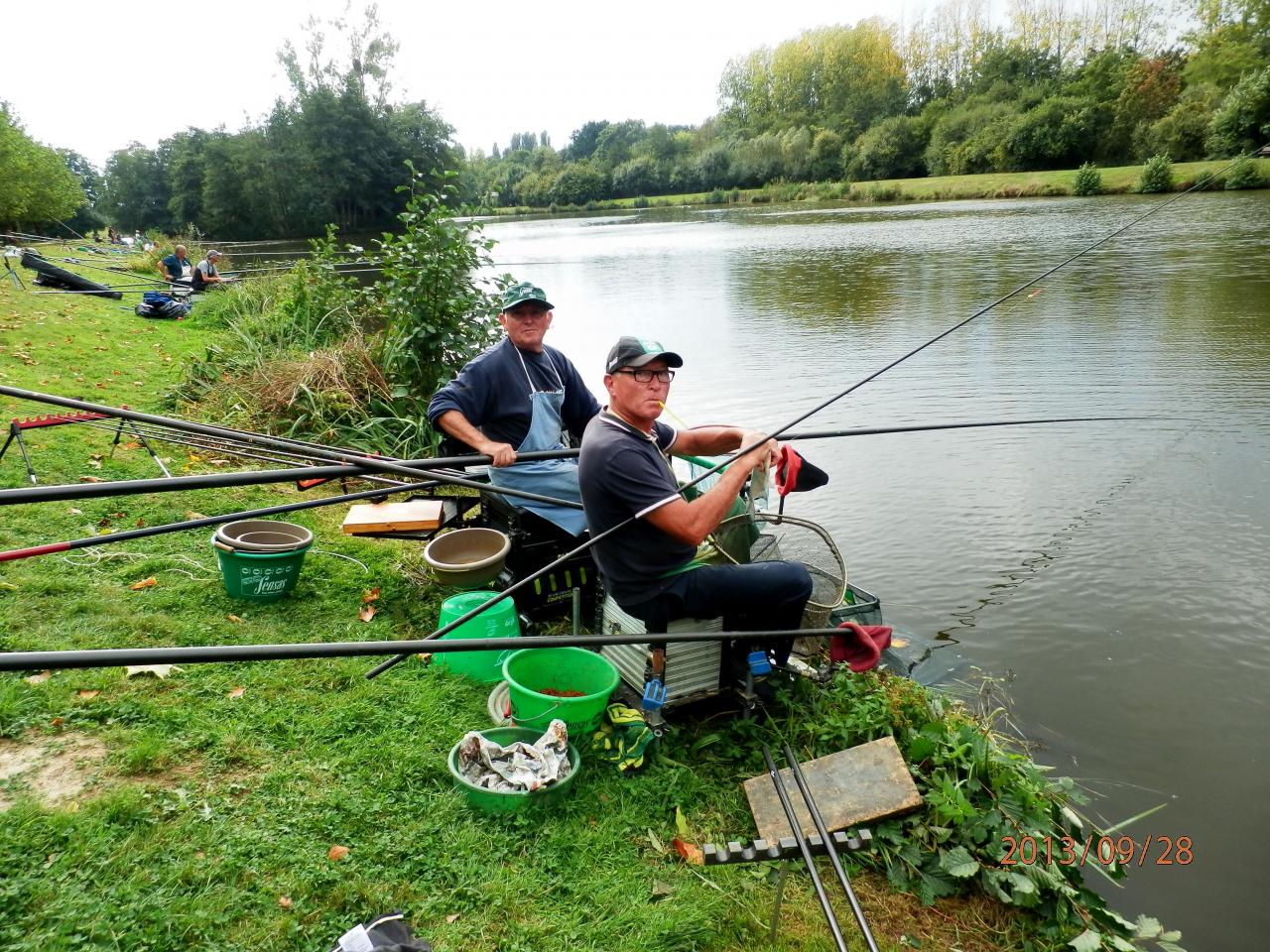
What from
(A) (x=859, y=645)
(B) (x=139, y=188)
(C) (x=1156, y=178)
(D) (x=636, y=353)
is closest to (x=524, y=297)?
(D) (x=636, y=353)

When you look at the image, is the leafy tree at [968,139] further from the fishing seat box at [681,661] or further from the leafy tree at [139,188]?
the fishing seat box at [681,661]

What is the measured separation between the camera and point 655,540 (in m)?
3.08

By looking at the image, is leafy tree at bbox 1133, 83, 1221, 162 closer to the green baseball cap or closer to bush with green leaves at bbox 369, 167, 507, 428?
bush with green leaves at bbox 369, 167, 507, 428

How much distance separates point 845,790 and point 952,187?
47.9 m

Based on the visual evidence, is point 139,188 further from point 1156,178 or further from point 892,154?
point 1156,178

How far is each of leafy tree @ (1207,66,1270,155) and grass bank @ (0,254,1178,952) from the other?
31.7m

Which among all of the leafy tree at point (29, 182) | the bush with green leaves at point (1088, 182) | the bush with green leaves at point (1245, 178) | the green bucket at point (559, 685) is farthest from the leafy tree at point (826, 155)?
the green bucket at point (559, 685)

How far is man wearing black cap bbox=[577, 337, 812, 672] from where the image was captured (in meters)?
2.94

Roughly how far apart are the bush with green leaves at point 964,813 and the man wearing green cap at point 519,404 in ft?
5.32

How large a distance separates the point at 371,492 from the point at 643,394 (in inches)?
56.3

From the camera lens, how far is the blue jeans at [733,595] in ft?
10.3

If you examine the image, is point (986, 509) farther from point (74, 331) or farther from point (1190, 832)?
point (74, 331)

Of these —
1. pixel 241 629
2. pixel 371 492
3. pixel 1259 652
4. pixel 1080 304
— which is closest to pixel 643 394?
pixel 371 492

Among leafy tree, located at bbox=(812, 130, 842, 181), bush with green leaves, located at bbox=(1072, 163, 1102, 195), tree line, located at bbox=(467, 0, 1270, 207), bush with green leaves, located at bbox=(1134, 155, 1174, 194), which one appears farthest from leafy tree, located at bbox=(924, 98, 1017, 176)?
bush with green leaves, located at bbox=(1134, 155, 1174, 194)
